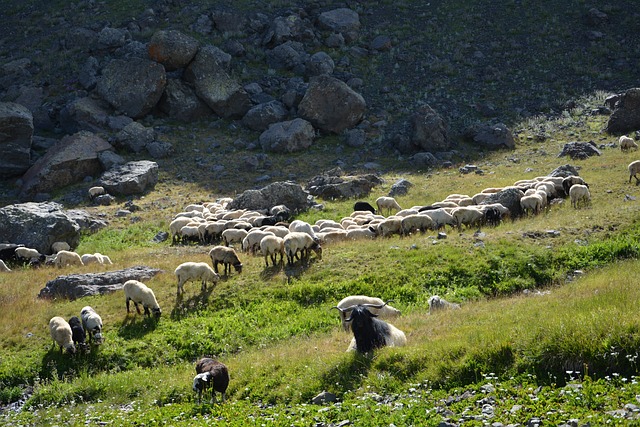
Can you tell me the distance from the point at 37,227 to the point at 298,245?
1408 cm

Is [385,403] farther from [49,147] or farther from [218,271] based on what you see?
[49,147]

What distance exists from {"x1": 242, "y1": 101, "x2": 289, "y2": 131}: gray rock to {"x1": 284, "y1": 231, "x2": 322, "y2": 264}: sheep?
26981 millimetres

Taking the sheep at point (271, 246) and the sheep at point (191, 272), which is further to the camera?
the sheep at point (271, 246)

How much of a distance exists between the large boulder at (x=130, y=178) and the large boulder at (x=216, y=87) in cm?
914

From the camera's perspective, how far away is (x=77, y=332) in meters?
Result: 16.5

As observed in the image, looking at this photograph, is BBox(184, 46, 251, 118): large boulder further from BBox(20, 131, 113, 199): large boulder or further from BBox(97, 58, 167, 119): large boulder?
BBox(20, 131, 113, 199): large boulder

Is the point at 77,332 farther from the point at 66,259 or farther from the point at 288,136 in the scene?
the point at 288,136

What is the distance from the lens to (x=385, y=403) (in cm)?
1127

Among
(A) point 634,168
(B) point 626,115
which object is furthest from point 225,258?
(B) point 626,115

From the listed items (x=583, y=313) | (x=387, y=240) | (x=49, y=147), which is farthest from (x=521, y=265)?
(x=49, y=147)

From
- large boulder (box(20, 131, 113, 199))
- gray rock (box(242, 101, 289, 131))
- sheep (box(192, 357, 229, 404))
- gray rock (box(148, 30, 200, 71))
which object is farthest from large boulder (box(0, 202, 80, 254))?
gray rock (box(148, 30, 200, 71))

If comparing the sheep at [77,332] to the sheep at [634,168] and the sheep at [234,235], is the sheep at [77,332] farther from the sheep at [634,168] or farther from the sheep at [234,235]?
the sheep at [634,168]

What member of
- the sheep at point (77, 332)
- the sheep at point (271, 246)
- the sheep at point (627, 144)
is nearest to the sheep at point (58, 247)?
the sheep at point (271, 246)

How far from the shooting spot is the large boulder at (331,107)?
45.9 meters
